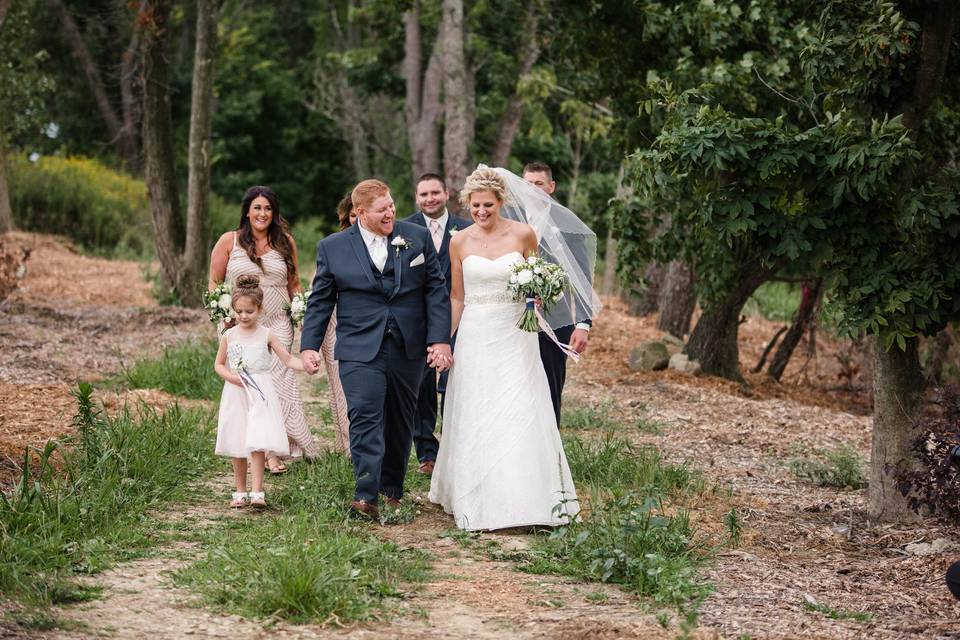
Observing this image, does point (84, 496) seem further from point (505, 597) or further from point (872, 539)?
point (872, 539)

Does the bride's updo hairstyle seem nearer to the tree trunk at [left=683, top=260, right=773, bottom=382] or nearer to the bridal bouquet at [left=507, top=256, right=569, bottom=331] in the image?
the bridal bouquet at [left=507, top=256, right=569, bottom=331]

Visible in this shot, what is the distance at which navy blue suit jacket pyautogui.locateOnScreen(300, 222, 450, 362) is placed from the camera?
7.52m

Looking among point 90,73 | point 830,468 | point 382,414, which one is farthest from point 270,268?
point 90,73

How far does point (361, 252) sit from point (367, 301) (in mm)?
316

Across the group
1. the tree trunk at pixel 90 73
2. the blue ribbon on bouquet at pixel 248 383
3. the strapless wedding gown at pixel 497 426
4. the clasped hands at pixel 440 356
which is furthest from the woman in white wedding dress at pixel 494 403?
the tree trunk at pixel 90 73

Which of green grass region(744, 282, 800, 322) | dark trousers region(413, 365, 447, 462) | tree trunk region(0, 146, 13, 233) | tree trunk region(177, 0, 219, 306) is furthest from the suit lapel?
tree trunk region(0, 146, 13, 233)

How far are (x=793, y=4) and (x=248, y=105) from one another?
3160 centimetres

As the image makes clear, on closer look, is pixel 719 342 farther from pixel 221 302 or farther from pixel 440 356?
pixel 221 302

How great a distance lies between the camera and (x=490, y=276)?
7.79 m

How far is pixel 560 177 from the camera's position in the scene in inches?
1291

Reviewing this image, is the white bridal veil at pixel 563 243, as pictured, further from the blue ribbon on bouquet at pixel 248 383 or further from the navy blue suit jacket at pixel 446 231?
the blue ribbon on bouquet at pixel 248 383

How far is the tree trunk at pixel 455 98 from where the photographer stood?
1958 cm

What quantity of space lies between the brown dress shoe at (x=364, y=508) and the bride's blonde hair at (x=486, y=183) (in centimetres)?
209

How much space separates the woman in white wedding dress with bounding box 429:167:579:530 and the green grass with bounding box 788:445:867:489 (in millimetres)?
3125
